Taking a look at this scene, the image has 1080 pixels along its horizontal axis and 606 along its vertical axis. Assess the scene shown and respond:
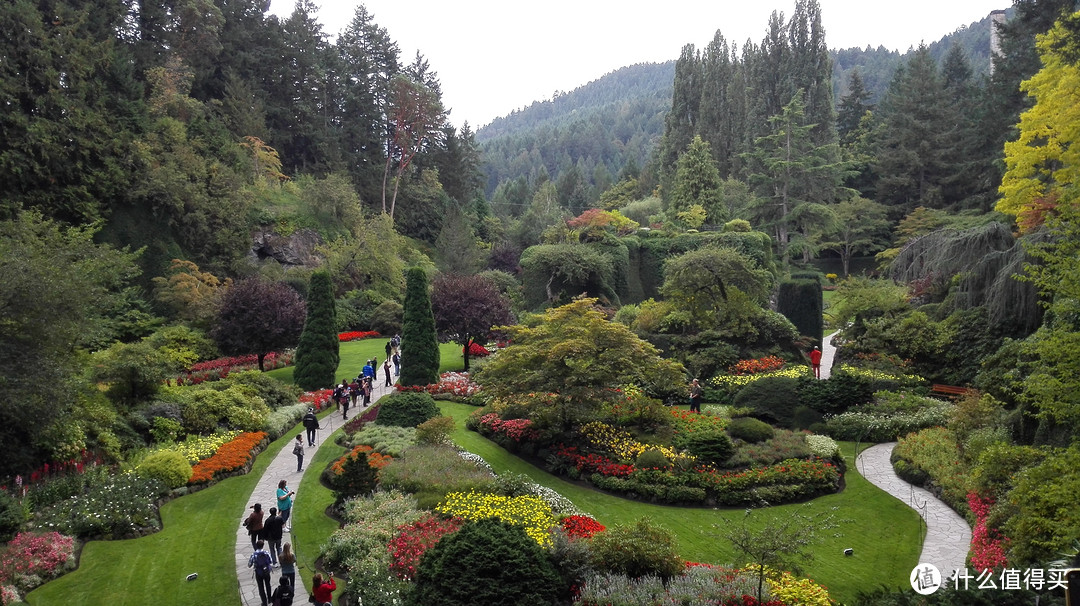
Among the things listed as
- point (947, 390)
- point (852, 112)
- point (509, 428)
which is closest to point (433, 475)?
point (509, 428)

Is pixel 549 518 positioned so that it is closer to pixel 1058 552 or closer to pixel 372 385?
pixel 1058 552

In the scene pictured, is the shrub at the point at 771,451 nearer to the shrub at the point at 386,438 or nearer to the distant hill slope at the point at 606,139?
the shrub at the point at 386,438

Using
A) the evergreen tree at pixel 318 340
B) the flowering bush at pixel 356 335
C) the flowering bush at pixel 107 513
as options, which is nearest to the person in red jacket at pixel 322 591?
the flowering bush at pixel 107 513

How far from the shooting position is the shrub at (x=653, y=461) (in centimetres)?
1460

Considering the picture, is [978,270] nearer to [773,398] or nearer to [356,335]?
[773,398]

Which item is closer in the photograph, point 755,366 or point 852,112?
point 755,366

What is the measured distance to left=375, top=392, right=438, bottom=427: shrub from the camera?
18.4 meters

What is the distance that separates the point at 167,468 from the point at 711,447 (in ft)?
40.8

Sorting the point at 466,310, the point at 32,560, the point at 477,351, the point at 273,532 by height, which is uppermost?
the point at 466,310

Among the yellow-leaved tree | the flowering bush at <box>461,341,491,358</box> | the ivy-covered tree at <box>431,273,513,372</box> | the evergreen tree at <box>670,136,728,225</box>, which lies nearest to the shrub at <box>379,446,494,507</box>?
the ivy-covered tree at <box>431,273,513,372</box>

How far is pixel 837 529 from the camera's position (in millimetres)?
11875

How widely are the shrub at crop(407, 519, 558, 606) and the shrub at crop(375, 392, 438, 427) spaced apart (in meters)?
9.68

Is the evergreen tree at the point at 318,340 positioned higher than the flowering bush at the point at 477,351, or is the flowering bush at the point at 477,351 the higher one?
the evergreen tree at the point at 318,340
